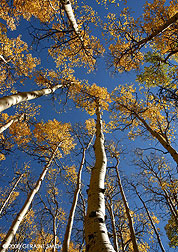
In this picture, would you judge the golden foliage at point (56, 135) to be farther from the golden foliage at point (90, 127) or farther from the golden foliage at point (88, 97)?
the golden foliage at point (88, 97)

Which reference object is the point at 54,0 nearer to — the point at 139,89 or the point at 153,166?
the point at 139,89

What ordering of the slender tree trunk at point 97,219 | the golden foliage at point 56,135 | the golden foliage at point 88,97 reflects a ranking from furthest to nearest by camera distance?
the golden foliage at point 56,135 < the golden foliage at point 88,97 < the slender tree trunk at point 97,219

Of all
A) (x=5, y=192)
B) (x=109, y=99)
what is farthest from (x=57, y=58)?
(x=5, y=192)

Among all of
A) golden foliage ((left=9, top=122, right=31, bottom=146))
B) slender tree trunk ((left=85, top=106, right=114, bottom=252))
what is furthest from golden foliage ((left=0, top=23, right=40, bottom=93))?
slender tree trunk ((left=85, top=106, right=114, bottom=252))

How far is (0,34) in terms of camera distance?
824cm

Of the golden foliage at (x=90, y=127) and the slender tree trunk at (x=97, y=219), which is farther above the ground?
the golden foliage at (x=90, y=127)

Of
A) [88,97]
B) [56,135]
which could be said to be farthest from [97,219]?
[56,135]

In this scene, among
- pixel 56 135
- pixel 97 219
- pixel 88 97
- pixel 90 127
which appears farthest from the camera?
pixel 90 127

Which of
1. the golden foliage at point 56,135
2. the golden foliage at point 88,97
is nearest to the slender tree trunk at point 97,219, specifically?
the golden foliage at point 88,97

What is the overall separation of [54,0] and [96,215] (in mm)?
8780

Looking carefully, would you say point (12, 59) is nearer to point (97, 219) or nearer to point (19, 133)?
point (19, 133)

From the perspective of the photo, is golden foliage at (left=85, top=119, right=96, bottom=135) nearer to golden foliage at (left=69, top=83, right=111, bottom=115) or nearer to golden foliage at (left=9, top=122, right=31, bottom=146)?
golden foliage at (left=69, top=83, right=111, bottom=115)

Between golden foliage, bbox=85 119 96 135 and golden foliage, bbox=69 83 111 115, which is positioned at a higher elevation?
golden foliage, bbox=85 119 96 135

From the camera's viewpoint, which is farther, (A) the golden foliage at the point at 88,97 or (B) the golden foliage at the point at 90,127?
(B) the golden foliage at the point at 90,127
